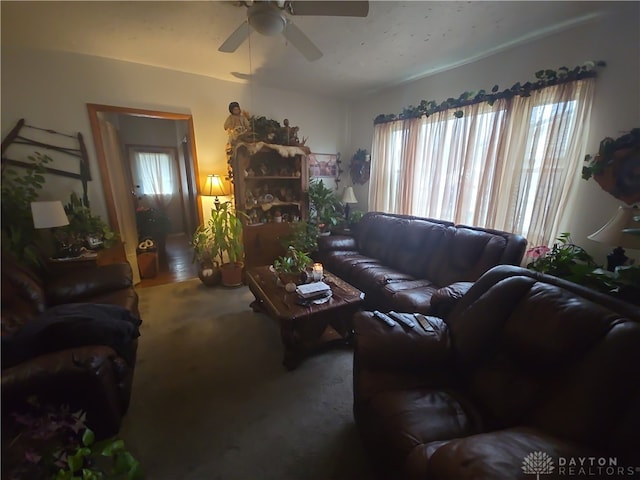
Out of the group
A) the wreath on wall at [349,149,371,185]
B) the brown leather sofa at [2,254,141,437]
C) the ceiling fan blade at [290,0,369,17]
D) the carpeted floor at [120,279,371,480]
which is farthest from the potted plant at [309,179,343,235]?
the brown leather sofa at [2,254,141,437]

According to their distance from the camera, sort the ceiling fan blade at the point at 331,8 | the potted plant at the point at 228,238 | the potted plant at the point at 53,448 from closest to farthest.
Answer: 1. the potted plant at the point at 53,448
2. the ceiling fan blade at the point at 331,8
3. the potted plant at the point at 228,238

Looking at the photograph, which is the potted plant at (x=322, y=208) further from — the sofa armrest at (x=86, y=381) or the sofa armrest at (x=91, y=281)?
the sofa armrest at (x=86, y=381)

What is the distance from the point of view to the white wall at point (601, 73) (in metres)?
1.90

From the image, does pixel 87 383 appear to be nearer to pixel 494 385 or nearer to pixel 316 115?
pixel 494 385

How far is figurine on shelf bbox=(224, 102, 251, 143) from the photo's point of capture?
10.8 ft

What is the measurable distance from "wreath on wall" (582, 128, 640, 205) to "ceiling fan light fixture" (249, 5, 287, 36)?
8.11 ft

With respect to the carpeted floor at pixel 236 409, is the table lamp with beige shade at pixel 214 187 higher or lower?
higher

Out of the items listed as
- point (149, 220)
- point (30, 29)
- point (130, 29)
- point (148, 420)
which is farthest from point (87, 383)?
point (149, 220)

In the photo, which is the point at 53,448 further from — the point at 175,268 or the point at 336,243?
the point at 175,268

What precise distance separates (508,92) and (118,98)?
392 centimetres

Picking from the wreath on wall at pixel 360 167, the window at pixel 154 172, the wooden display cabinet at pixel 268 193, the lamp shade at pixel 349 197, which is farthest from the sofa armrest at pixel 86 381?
the window at pixel 154 172

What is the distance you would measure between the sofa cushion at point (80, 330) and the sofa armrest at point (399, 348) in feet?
4.18

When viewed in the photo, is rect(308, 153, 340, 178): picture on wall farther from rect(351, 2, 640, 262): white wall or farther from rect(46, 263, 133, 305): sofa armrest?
rect(46, 263, 133, 305): sofa armrest

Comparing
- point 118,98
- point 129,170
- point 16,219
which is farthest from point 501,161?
point 129,170
